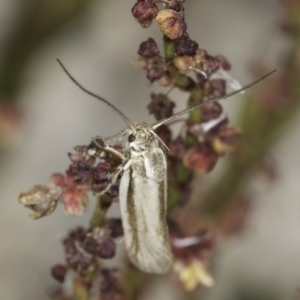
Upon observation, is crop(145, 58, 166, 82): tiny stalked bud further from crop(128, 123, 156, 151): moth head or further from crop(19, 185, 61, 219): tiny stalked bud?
crop(19, 185, 61, 219): tiny stalked bud

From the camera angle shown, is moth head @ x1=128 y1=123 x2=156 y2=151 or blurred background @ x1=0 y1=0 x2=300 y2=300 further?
blurred background @ x1=0 y1=0 x2=300 y2=300

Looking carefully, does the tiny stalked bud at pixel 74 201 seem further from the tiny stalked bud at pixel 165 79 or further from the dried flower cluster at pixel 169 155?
the tiny stalked bud at pixel 165 79

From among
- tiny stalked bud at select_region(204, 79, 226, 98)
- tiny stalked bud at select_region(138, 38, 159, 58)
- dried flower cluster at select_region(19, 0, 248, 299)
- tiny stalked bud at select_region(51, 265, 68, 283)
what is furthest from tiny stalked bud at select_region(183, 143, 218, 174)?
tiny stalked bud at select_region(51, 265, 68, 283)

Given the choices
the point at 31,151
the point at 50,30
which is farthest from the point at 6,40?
the point at 31,151

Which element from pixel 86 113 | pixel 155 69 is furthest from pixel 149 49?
pixel 86 113

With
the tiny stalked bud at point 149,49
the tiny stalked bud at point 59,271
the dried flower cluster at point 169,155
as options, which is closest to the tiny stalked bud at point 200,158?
the dried flower cluster at point 169,155

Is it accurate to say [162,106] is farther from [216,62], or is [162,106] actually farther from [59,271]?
[59,271]

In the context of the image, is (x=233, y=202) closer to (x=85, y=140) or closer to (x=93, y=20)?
(x=85, y=140)
